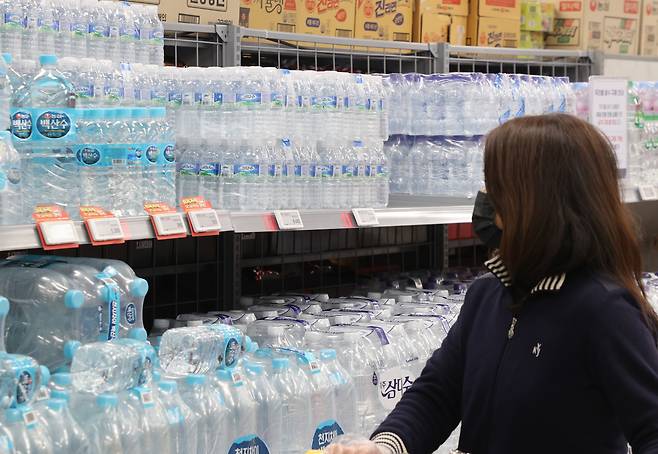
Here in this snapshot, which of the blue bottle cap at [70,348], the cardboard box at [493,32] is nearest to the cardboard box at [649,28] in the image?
the cardboard box at [493,32]

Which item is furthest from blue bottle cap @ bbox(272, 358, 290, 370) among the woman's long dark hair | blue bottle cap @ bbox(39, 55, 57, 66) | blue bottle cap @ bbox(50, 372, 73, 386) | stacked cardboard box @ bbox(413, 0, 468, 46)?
stacked cardboard box @ bbox(413, 0, 468, 46)

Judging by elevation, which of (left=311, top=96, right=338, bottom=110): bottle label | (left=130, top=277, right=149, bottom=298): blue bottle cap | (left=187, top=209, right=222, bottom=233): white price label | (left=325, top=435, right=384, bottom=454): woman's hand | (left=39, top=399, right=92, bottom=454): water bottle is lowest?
(left=39, top=399, right=92, bottom=454): water bottle

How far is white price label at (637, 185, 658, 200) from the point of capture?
4371 mm

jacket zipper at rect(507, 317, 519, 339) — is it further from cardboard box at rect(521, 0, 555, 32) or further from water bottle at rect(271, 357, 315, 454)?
cardboard box at rect(521, 0, 555, 32)

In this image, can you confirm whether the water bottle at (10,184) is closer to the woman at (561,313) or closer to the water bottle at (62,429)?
the water bottle at (62,429)

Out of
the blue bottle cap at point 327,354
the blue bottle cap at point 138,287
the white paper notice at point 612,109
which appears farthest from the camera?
the white paper notice at point 612,109

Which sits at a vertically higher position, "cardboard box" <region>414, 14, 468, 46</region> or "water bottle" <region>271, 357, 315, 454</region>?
"cardboard box" <region>414, 14, 468, 46</region>

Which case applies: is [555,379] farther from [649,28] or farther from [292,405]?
[649,28]

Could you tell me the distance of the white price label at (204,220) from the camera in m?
2.80

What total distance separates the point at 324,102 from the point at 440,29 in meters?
1.96

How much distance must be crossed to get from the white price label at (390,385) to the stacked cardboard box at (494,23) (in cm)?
246

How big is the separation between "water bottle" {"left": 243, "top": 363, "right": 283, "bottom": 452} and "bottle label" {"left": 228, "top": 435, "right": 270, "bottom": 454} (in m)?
0.03

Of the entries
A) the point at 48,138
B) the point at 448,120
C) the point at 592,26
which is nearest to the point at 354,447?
the point at 48,138

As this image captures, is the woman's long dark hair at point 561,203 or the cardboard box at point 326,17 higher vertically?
the cardboard box at point 326,17
